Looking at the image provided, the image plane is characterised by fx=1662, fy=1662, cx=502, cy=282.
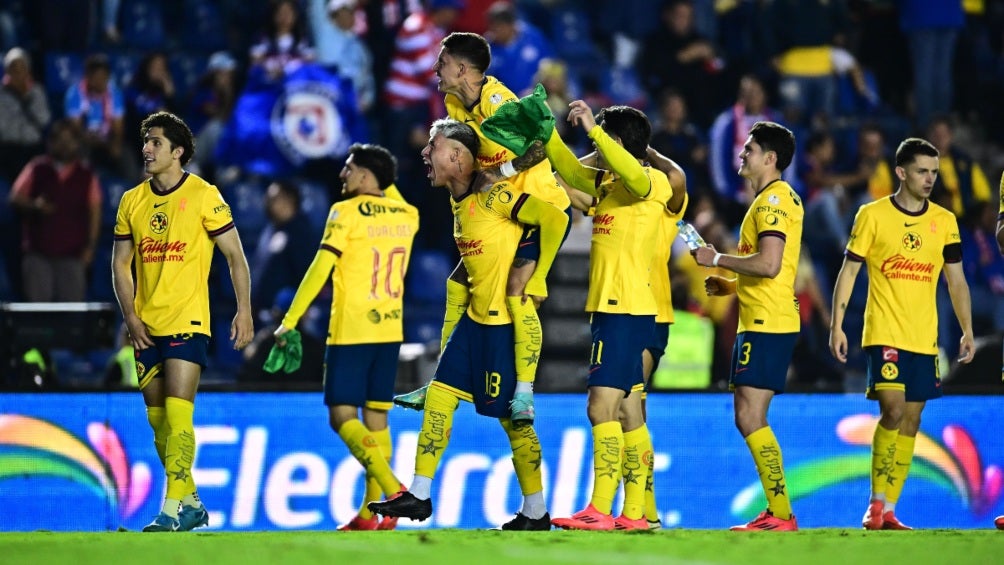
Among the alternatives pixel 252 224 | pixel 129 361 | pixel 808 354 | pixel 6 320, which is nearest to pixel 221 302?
pixel 252 224

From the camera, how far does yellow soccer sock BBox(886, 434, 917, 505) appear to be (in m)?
9.57

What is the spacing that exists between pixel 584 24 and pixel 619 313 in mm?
10176

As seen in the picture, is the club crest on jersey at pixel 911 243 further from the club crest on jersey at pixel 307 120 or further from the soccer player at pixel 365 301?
the club crest on jersey at pixel 307 120

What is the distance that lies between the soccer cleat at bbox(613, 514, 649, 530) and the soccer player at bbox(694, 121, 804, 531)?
662 mm

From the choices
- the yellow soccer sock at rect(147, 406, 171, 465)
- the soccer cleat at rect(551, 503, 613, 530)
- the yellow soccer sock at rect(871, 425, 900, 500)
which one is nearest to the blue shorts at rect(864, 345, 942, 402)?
the yellow soccer sock at rect(871, 425, 900, 500)

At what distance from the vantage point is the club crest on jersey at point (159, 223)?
8703mm

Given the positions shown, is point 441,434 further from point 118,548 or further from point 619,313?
point 118,548

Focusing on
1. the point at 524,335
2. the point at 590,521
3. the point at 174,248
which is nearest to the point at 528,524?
the point at 590,521

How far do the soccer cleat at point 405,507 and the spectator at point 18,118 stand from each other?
8048 millimetres

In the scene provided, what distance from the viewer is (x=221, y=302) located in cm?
1441

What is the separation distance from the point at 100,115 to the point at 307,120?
Result: 6.34 feet

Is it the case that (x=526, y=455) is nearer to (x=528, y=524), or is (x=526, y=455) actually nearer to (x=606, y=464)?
(x=528, y=524)

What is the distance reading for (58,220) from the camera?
1392cm

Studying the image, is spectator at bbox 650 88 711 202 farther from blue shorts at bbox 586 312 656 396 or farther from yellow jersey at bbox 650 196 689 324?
blue shorts at bbox 586 312 656 396
